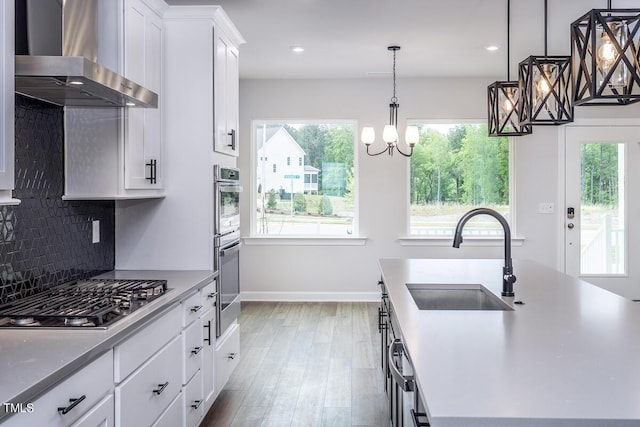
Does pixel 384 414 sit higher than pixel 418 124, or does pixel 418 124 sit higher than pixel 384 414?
pixel 418 124

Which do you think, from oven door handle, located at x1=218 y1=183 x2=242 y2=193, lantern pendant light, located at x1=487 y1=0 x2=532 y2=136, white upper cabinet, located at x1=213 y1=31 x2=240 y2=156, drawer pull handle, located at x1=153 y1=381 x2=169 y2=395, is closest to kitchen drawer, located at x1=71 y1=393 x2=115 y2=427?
drawer pull handle, located at x1=153 y1=381 x2=169 y2=395

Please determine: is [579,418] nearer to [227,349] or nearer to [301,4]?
[227,349]

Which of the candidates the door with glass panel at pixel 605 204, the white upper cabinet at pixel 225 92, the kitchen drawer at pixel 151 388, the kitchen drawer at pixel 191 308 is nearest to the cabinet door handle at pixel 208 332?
the kitchen drawer at pixel 191 308

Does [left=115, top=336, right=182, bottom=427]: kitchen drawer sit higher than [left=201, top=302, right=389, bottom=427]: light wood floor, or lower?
higher

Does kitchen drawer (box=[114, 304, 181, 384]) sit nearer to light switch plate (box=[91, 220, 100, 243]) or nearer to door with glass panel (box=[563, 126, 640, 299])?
light switch plate (box=[91, 220, 100, 243])

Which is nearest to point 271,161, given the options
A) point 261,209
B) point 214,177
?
point 261,209

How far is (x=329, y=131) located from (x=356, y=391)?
3564mm

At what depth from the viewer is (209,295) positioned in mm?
2982

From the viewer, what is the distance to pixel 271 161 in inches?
251

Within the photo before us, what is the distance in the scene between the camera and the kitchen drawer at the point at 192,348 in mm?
2545

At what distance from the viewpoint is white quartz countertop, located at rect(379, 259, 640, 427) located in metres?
1.09

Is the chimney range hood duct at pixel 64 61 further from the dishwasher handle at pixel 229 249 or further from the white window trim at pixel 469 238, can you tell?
the white window trim at pixel 469 238

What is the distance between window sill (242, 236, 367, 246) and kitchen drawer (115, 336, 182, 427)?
12.4 feet

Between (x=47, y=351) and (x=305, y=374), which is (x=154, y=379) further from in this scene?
(x=305, y=374)
